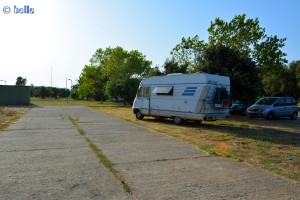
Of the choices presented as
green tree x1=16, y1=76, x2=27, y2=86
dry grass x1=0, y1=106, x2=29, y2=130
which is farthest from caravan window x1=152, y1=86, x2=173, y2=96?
green tree x1=16, y1=76, x2=27, y2=86

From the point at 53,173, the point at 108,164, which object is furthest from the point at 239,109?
the point at 53,173

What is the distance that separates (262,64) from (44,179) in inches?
1129

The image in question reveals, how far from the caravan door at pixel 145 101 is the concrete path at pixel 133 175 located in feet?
32.5

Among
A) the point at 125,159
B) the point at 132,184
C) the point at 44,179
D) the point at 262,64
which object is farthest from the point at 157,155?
the point at 262,64

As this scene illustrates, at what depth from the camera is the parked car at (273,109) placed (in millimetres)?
22922

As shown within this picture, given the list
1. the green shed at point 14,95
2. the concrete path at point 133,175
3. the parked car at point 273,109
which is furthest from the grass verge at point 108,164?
the green shed at point 14,95

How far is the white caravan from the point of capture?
15867 millimetres

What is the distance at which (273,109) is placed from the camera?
23016mm

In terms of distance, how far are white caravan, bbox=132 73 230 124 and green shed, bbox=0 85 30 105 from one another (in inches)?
1330

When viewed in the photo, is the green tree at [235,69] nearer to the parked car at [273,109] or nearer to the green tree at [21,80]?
the parked car at [273,109]

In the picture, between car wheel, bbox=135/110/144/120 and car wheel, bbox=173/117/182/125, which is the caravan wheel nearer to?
car wheel, bbox=173/117/182/125

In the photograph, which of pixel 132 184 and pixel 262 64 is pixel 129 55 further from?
pixel 132 184

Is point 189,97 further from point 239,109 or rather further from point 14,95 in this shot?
point 14,95

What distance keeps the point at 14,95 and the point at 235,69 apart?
1411 inches
